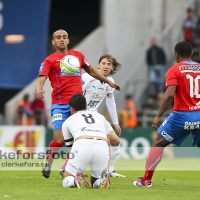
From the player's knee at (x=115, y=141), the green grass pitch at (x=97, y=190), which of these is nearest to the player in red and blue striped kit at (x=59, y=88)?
the green grass pitch at (x=97, y=190)

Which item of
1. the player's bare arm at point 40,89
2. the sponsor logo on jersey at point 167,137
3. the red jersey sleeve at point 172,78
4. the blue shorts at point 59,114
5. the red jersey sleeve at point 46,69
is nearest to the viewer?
the red jersey sleeve at point 172,78

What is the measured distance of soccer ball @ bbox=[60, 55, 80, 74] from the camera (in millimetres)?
12375

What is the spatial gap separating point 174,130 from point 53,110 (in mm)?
2645

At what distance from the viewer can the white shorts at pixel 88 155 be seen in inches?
400

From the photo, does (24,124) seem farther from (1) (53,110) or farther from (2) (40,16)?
(1) (53,110)

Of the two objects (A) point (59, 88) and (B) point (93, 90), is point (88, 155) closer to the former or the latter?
(A) point (59, 88)

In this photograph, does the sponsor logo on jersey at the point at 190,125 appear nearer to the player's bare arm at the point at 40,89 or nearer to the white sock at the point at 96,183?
the white sock at the point at 96,183

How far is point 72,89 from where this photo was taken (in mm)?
12523

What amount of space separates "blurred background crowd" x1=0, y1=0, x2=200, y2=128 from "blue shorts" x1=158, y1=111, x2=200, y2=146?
1311cm

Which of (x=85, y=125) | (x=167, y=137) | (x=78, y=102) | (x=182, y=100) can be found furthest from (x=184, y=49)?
(x=85, y=125)

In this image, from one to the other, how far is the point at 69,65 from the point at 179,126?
2.55 meters

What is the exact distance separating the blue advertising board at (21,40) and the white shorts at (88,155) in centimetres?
1371

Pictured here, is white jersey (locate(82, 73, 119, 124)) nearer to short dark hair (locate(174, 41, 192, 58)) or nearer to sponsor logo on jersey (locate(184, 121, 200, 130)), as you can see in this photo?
short dark hair (locate(174, 41, 192, 58))

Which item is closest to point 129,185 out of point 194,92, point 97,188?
point 97,188
